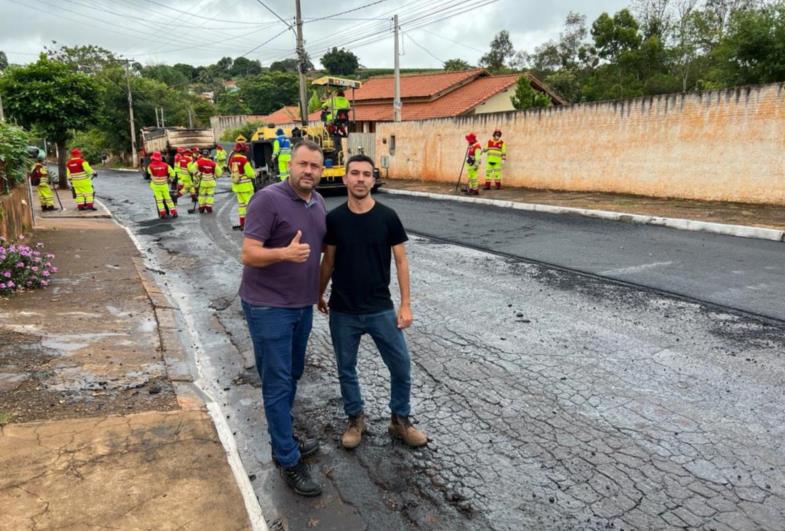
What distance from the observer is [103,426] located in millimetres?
3510

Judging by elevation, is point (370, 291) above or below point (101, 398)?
above

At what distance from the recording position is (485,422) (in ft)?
12.1

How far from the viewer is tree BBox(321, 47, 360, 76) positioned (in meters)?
90.9

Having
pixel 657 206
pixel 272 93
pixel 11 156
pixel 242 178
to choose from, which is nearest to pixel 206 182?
pixel 242 178

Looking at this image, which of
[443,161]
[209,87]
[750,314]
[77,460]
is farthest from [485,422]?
[209,87]

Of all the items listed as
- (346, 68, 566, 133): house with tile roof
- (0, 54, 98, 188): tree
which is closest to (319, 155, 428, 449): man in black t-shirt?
(0, 54, 98, 188): tree

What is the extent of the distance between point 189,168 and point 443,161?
948 cm

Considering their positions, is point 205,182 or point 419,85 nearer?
point 205,182

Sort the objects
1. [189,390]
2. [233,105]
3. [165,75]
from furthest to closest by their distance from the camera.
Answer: [165,75], [233,105], [189,390]

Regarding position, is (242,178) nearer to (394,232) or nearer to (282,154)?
(282,154)

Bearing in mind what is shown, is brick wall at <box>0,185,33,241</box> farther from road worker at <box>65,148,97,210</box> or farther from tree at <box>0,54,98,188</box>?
tree at <box>0,54,98,188</box>

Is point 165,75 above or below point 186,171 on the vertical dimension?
above

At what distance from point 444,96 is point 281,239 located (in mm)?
30712

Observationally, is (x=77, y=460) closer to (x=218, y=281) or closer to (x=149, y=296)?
(x=149, y=296)
